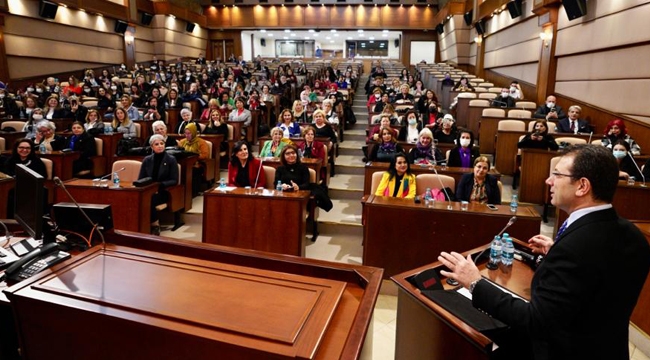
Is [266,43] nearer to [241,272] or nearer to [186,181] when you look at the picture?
[186,181]

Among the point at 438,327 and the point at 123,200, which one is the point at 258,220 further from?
the point at 438,327

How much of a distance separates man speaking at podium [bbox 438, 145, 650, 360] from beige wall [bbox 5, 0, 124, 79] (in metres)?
12.8

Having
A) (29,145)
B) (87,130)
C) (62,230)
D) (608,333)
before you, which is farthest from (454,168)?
(87,130)

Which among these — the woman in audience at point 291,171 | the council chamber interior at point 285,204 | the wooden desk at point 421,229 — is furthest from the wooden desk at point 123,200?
the wooden desk at point 421,229

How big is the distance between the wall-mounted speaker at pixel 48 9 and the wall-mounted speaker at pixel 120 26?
269 centimetres

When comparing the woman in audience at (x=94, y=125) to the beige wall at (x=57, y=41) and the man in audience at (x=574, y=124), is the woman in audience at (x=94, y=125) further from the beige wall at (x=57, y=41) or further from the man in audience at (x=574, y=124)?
the beige wall at (x=57, y=41)

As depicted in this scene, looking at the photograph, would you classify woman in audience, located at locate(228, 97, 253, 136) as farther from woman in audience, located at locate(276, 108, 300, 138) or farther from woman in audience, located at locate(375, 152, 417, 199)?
woman in audience, located at locate(375, 152, 417, 199)

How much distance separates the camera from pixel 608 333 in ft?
3.75

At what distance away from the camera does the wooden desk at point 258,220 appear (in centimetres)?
337

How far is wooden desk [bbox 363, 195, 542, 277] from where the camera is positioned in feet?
9.34

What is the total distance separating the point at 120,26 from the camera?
47.5 feet

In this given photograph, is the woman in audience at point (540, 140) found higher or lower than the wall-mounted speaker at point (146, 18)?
lower

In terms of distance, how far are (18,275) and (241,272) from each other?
76 centimetres

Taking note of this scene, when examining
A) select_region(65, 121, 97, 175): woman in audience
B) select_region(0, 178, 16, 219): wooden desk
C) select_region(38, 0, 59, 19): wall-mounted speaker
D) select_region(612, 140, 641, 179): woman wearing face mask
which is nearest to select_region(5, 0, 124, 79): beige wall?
select_region(38, 0, 59, 19): wall-mounted speaker
